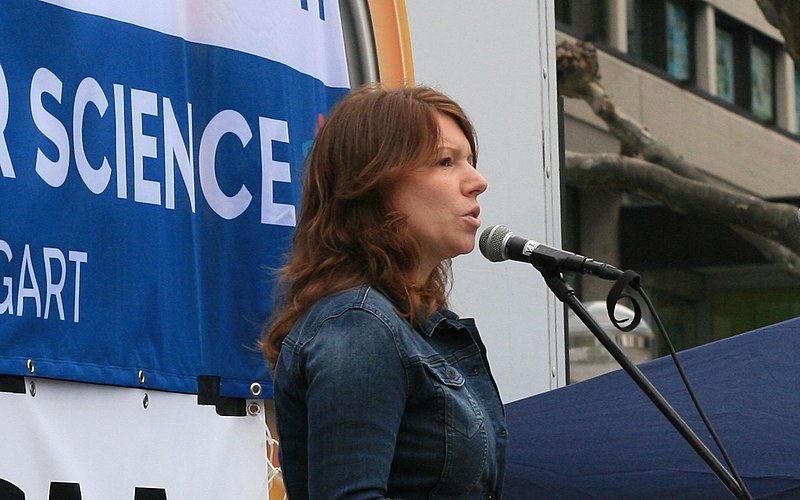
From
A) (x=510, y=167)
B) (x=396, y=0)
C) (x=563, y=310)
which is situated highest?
(x=396, y=0)

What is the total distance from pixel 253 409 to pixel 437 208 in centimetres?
98

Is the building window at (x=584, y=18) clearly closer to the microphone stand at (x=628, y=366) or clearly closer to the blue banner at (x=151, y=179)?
the blue banner at (x=151, y=179)

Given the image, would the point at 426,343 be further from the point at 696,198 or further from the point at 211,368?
the point at 696,198

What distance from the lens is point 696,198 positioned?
30.4ft

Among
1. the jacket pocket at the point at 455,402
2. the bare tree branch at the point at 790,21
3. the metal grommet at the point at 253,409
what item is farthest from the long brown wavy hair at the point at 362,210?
the bare tree branch at the point at 790,21

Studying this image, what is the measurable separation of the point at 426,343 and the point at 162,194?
0.86 meters

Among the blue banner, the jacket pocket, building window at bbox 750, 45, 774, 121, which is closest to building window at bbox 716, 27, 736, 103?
building window at bbox 750, 45, 774, 121

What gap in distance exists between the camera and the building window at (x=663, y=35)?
20.4 meters

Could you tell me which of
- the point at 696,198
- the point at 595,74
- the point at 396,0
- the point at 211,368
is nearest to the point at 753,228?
the point at 696,198

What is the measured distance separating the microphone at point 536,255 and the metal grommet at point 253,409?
0.76 metres

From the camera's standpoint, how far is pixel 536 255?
260 centimetres

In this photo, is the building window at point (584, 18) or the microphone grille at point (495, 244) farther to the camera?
the building window at point (584, 18)

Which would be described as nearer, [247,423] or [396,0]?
[247,423]

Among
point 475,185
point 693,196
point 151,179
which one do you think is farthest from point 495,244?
point 693,196
